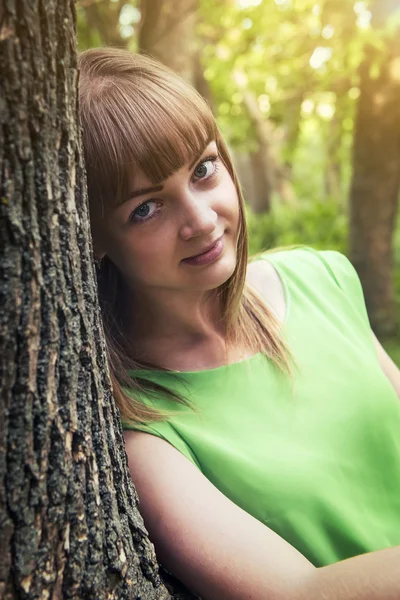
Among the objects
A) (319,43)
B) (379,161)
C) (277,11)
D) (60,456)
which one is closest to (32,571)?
(60,456)

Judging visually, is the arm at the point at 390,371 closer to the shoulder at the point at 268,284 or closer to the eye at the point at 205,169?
the shoulder at the point at 268,284

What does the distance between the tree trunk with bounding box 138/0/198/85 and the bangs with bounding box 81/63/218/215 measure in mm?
3835

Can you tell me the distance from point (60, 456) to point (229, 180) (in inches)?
36.6

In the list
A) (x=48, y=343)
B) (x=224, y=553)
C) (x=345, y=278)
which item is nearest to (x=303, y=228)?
(x=345, y=278)

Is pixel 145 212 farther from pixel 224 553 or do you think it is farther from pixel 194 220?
pixel 224 553

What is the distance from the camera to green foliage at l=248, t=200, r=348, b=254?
36.5 feet

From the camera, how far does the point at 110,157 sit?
1.53 m

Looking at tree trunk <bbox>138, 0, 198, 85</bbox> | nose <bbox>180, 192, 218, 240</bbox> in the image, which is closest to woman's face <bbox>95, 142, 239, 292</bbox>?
nose <bbox>180, 192, 218, 240</bbox>

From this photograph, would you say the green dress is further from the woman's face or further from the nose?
the nose

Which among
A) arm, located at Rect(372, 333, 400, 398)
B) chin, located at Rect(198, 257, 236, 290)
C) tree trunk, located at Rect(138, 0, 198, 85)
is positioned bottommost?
arm, located at Rect(372, 333, 400, 398)

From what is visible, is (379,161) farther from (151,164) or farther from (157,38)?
(151,164)

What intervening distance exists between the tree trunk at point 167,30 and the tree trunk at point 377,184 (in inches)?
66.7

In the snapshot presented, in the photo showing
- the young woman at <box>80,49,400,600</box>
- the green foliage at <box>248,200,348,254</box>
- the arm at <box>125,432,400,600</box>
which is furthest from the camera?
the green foliage at <box>248,200,348,254</box>

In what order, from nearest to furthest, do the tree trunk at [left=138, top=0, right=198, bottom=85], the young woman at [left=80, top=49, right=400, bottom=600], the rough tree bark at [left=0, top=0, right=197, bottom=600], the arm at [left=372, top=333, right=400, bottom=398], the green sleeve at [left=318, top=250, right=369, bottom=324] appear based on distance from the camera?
the rough tree bark at [left=0, top=0, right=197, bottom=600]
the young woman at [left=80, top=49, right=400, bottom=600]
the arm at [left=372, top=333, right=400, bottom=398]
the green sleeve at [left=318, top=250, right=369, bottom=324]
the tree trunk at [left=138, top=0, right=198, bottom=85]
